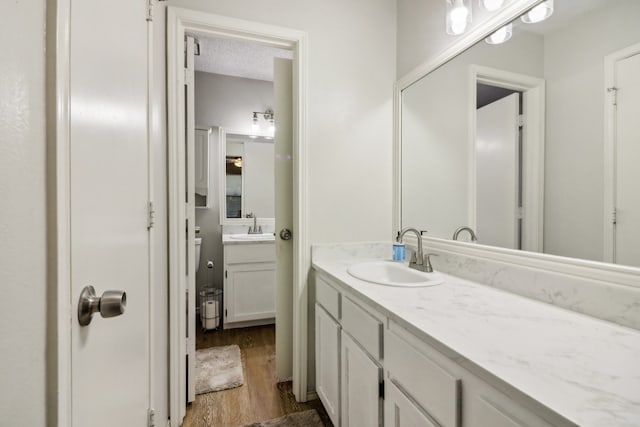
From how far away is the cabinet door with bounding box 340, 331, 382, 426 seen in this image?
103cm

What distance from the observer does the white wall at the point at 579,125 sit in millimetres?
911

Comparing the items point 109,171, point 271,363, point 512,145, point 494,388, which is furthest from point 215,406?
point 512,145

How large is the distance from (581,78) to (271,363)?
2357 mm

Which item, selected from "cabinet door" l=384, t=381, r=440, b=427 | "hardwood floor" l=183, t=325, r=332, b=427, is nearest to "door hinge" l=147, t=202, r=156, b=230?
"cabinet door" l=384, t=381, r=440, b=427

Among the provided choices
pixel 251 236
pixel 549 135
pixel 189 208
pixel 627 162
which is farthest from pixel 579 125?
pixel 251 236

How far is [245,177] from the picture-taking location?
325 centimetres

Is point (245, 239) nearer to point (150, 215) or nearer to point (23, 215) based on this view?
point (150, 215)

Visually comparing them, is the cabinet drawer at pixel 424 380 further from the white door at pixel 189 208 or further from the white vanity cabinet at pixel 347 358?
the white door at pixel 189 208

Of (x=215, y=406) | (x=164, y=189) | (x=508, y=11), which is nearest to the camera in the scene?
(x=508, y=11)

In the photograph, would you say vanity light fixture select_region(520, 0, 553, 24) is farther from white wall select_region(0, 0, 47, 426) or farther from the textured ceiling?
the textured ceiling

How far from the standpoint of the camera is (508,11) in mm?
1155

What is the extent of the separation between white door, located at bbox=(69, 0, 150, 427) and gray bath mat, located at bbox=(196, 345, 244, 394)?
0.88 m

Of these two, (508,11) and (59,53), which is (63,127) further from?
(508,11)

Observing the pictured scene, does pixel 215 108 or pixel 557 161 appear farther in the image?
pixel 215 108
